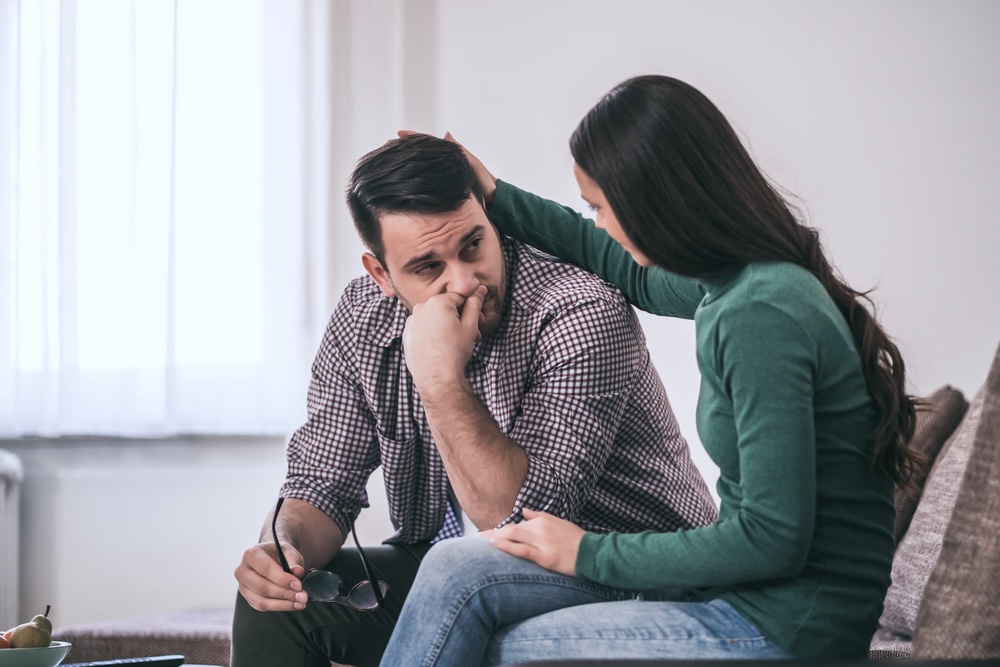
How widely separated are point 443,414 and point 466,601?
1.18 feet

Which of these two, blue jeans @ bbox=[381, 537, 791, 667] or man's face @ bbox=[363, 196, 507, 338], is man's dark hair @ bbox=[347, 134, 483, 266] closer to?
man's face @ bbox=[363, 196, 507, 338]

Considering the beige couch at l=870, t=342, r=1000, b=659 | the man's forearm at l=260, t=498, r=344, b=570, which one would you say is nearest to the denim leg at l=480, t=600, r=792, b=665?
the beige couch at l=870, t=342, r=1000, b=659

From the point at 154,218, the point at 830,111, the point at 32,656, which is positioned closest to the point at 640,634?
the point at 32,656

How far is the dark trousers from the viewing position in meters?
1.38

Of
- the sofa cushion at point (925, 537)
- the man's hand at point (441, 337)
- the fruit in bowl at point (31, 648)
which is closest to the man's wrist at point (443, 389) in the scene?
the man's hand at point (441, 337)

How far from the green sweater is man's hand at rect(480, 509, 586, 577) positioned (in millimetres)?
15

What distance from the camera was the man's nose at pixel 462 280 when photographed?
1.50m

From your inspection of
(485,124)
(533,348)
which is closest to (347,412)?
(533,348)

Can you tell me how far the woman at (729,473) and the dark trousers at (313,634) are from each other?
1.19 feet

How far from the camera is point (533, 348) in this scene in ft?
4.89

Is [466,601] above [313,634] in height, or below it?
above

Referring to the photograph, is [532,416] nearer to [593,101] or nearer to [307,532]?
[307,532]

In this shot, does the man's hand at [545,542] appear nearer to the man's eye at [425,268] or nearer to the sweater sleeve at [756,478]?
the sweater sleeve at [756,478]

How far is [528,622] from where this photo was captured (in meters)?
1.07
